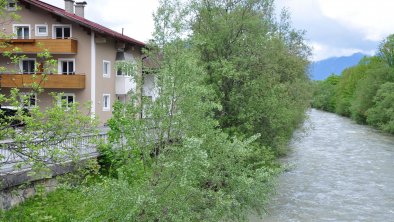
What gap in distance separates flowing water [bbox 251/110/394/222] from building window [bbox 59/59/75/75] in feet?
47.1

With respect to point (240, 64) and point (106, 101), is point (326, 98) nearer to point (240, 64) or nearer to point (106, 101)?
point (106, 101)

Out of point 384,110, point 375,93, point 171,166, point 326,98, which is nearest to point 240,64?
point 171,166

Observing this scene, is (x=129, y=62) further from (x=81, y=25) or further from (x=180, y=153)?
(x=81, y=25)

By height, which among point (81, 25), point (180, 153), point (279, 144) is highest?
point (81, 25)

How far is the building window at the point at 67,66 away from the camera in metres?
29.8

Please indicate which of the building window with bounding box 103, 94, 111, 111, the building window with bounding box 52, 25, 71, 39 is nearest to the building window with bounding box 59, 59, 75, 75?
the building window with bounding box 52, 25, 71, 39

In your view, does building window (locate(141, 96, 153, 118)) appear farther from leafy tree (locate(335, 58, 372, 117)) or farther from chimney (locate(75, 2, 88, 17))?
leafy tree (locate(335, 58, 372, 117))

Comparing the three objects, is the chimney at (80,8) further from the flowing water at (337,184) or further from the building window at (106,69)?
the flowing water at (337,184)

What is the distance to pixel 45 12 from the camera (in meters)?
29.6

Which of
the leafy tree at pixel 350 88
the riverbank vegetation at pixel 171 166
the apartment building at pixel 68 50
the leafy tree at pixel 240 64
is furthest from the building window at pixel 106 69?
the leafy tree at pixel 350 88

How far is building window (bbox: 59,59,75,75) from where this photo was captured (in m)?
29.8

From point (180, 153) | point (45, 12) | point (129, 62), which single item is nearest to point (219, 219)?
point (180, 153)

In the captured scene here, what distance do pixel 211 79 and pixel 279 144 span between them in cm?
587

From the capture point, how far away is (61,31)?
29.8 m
